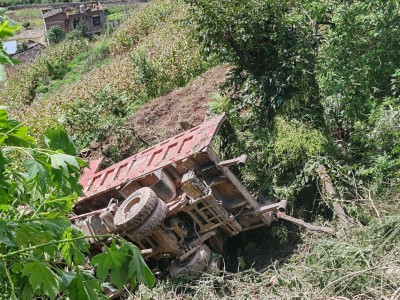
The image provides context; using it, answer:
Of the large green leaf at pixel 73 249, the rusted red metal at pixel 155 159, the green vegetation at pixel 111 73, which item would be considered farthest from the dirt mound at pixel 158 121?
the large green leaf at pixel 73 249

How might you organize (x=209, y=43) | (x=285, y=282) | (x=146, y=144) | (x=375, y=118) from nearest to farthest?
(x=285, y=282) → (x=375, y=118) → (x=209, y=43) → (x=146, y=144)

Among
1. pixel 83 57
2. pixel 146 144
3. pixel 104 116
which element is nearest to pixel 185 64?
pixel 104 116

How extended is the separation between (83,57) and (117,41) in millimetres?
4863

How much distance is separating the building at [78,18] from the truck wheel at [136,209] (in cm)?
3293

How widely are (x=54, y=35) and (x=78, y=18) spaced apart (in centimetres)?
288

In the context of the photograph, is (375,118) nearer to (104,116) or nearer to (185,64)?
(104,116)

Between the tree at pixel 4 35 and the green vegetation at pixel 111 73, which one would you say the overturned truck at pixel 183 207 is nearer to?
the green vegetation at pixel 111 73

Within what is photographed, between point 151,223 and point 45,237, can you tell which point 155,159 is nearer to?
point 151,223

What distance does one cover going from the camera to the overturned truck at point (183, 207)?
257 inches

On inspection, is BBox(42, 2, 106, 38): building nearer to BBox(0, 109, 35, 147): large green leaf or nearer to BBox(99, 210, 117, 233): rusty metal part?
BBox(99, 210, 117, 233): rusty metal part

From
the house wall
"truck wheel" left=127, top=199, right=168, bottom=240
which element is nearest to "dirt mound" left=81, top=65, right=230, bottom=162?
"truck wheel" left=127, top=199, right=168, bottom=240

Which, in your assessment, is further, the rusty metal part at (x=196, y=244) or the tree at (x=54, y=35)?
the tree at (x=54, y=35)

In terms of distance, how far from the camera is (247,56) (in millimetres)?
8820

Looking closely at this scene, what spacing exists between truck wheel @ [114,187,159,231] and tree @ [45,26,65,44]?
33122 mm
